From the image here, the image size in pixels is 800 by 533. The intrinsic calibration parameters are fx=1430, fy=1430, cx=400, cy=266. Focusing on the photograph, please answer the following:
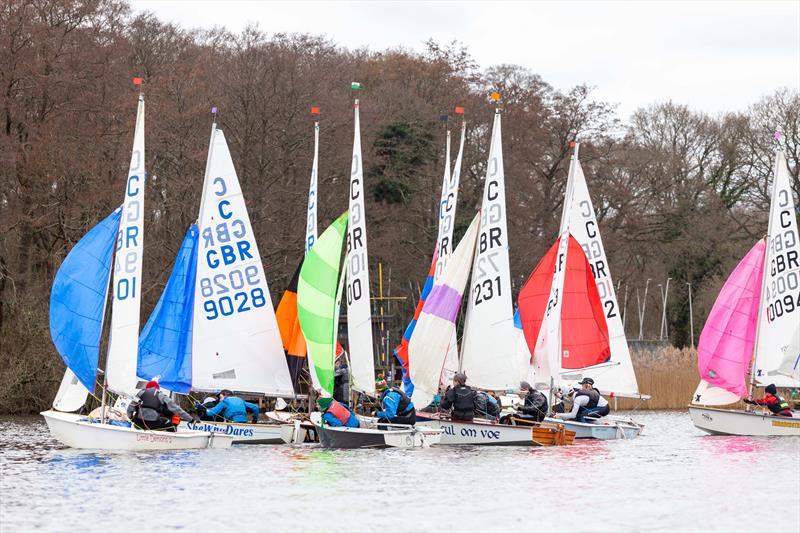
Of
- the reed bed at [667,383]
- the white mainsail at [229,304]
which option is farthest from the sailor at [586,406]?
the reed bed at [667,383]

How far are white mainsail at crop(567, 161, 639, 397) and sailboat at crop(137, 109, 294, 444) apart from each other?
8530 millimetres

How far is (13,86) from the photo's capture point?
36.0 metres

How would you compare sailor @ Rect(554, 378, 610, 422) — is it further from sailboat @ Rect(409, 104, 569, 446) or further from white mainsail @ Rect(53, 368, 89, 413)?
white mainsail @ Rect(53, 368, 89, 413)

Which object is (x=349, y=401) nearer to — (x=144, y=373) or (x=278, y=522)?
(x=144, y=373)

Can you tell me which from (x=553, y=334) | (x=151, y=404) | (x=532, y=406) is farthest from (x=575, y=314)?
(x=151, y=404)

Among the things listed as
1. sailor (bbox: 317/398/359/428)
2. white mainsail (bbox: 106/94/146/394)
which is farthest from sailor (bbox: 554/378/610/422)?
white mainsail (bbox: 106/94/146/394)

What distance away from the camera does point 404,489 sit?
62.3 feet

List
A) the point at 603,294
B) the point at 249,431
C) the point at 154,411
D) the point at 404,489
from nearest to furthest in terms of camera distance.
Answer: the point at 404,489 < the point at 154,411 < the point at 249,431 < the point at 603,294

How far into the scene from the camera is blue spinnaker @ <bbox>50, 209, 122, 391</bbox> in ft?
77.3

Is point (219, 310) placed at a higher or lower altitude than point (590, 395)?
higher

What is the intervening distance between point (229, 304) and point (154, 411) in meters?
3.65

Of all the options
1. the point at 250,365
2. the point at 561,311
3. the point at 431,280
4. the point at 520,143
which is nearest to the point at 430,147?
the point at 520,143

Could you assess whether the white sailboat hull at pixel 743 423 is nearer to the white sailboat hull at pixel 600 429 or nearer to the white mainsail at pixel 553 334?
the white sailboat hull at pixel 600 429

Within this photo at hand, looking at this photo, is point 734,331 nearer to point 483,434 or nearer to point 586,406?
point 586,406
